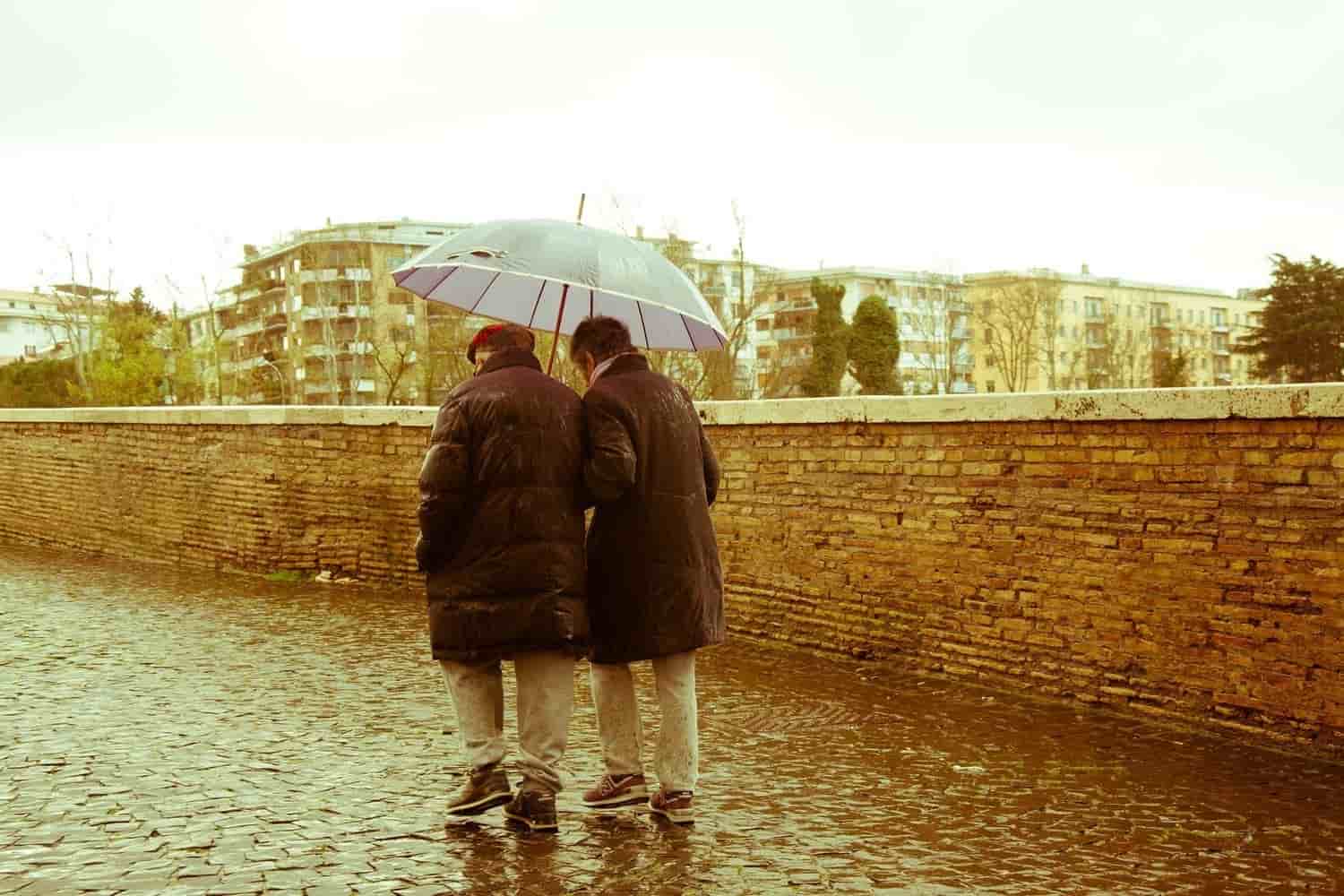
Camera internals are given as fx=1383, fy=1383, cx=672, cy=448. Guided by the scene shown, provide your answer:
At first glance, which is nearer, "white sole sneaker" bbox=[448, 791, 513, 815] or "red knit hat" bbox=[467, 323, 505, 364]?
"white sole sneaker" bbox=[448, 791, 513, 815]

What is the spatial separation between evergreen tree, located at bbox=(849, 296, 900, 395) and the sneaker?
64.8 m

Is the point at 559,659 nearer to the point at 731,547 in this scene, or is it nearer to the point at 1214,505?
the point at 1214,505

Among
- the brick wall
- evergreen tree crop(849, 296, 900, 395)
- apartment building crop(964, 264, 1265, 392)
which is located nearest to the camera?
the brick wall

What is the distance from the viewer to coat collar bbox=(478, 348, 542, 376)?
544cm

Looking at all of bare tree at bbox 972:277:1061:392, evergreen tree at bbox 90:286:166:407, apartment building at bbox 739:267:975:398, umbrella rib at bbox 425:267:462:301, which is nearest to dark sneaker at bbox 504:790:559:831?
umbrella rib at bbox 425:267:462:301

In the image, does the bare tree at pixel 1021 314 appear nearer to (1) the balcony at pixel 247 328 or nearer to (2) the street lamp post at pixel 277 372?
(2) the street lamp post at pixel 277 372

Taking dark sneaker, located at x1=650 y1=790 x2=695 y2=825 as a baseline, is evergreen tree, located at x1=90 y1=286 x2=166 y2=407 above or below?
above

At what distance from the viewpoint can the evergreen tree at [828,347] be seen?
65.6m

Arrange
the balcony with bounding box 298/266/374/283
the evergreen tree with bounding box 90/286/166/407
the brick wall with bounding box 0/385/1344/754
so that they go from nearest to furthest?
the brick wall with bounding box 0/385/1344/754 → the evergreen tree with bounding box 90/286/166/407 → the balcony with bounding box 298/266/374/283

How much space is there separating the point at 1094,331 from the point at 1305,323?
4480cm

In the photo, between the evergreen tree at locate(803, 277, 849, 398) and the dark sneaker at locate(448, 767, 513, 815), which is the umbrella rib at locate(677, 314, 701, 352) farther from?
the evergreen tree at locate(803, 277, 849, 398)

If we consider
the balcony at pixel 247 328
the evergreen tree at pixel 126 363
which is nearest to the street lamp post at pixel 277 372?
the evergreen tree at pixel 126 363

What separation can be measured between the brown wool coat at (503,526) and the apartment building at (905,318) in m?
79.6

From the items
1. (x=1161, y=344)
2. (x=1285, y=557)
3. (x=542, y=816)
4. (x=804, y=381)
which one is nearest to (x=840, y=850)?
(x=542, y=816)
